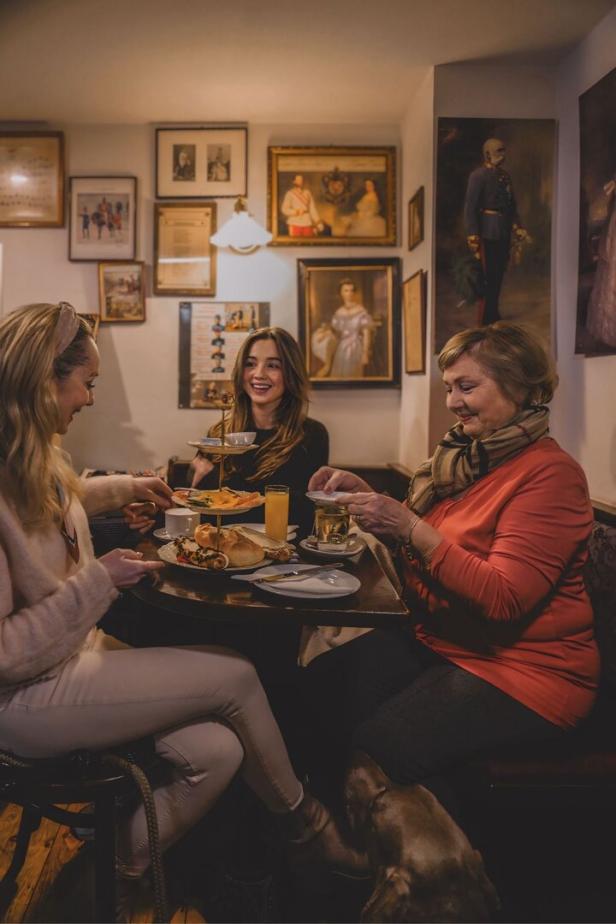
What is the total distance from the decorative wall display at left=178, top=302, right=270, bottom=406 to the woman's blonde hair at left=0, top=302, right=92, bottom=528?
2431 millimetres

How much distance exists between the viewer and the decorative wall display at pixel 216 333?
389 centimetres

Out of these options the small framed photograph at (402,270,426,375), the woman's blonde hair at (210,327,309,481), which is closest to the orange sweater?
the woman's blonde hair at (210,327,309,481)

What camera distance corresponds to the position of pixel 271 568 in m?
1.66

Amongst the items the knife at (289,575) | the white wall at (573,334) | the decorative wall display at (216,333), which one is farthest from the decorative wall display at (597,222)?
the decorative wall display at (216,333)

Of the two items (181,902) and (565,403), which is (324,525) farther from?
(565,403)

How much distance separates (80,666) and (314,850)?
0.72 m

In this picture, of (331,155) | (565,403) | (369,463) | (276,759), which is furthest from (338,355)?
→ (276,759)

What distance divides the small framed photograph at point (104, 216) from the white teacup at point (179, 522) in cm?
236

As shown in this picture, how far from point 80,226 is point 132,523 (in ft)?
8.29

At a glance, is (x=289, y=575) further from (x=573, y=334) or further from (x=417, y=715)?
(x=573, y=334)

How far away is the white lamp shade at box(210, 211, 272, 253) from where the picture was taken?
361 cm

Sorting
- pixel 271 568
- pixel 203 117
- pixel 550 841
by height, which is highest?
pixel 203 117

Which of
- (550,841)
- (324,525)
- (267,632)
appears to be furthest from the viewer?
(267,632)

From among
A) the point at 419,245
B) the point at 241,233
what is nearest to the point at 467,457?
the point at 419,245
